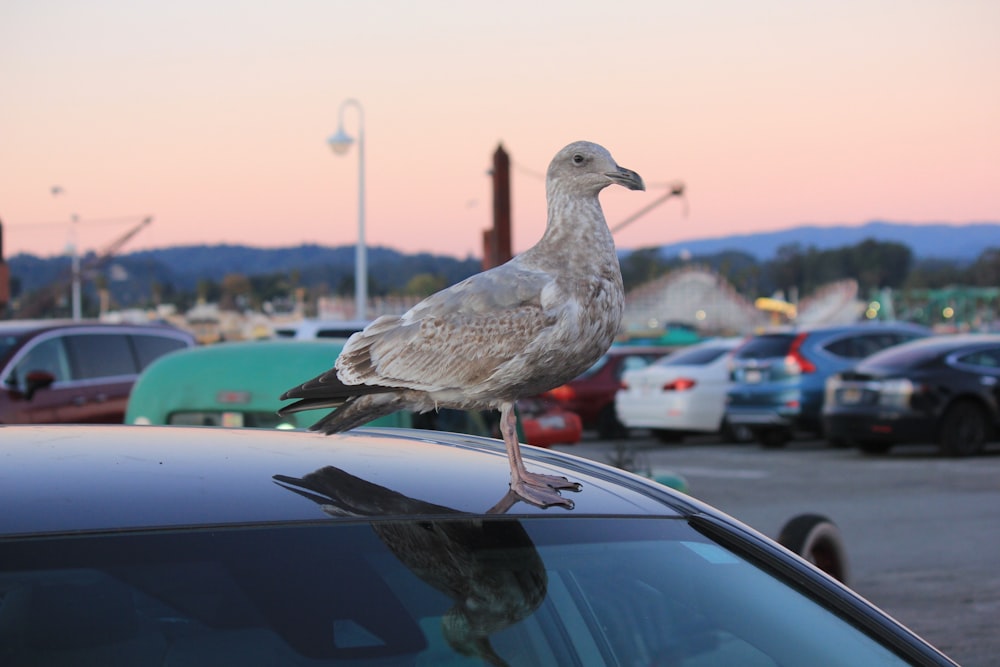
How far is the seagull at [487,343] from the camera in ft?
10.4

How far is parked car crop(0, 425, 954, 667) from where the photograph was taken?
2174 millimetres

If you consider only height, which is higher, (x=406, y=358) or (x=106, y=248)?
(x=106, y=248)

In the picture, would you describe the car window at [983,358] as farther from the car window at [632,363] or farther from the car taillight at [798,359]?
the car window at [632,363]

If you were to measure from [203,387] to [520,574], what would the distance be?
16.0 ft

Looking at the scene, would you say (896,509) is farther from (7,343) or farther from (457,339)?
(457,339)

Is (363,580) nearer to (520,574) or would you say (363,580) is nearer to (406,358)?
(520,574)

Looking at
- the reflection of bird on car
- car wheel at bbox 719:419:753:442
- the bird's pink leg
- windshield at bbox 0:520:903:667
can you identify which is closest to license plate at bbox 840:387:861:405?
car wheel at bbox 719:419:753:442

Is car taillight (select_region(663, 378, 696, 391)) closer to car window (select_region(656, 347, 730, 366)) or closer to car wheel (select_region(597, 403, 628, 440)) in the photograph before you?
car window (select_region(656, 347, 730, 366))

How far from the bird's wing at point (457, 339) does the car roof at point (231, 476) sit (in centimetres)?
16

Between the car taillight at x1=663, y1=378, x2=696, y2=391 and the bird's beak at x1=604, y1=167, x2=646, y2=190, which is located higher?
the bird's beak at x1=604, y1=167, x2=646, y2=190

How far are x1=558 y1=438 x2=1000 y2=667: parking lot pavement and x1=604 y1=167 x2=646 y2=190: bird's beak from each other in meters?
3.93

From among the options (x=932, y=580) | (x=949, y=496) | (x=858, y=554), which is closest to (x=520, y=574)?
(x=932, y=580)

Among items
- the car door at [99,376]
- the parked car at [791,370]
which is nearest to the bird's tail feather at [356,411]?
the car door at [99,376]

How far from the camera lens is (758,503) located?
1288 cm
